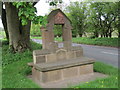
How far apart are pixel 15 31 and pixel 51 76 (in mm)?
4913

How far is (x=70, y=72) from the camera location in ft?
18.2

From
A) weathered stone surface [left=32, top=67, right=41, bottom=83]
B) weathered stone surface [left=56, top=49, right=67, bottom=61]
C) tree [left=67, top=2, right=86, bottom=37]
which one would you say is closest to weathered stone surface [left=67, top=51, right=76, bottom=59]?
weathered stone surface [left=56, top=49, right=67, bottom=61]

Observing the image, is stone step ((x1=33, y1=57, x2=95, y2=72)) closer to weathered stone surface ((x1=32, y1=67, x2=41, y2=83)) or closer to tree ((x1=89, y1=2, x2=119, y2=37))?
weathered stone surface ((x1=32, y1=67, x2=41, y2=83))

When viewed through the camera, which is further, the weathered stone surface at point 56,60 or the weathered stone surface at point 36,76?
the weathered stone surface at point 36,76

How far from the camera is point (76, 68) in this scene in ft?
18.6

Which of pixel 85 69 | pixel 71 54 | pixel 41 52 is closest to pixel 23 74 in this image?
pixel 41 52

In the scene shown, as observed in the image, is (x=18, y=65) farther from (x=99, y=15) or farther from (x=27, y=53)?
(x=99, y=15)

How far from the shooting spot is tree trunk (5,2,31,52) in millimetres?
8820

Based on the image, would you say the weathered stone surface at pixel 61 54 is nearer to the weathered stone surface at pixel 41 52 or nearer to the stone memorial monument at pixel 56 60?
the stone memorial monument at pixel 56 60

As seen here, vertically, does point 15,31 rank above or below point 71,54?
above

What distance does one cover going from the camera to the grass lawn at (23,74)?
466 centimetres

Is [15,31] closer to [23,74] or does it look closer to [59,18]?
[23,74]

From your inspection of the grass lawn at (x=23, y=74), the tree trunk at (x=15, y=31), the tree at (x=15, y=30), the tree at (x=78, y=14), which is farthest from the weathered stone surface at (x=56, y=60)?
the tree at (x=78, y=14)

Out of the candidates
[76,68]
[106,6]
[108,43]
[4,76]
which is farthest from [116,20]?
[4,76]
